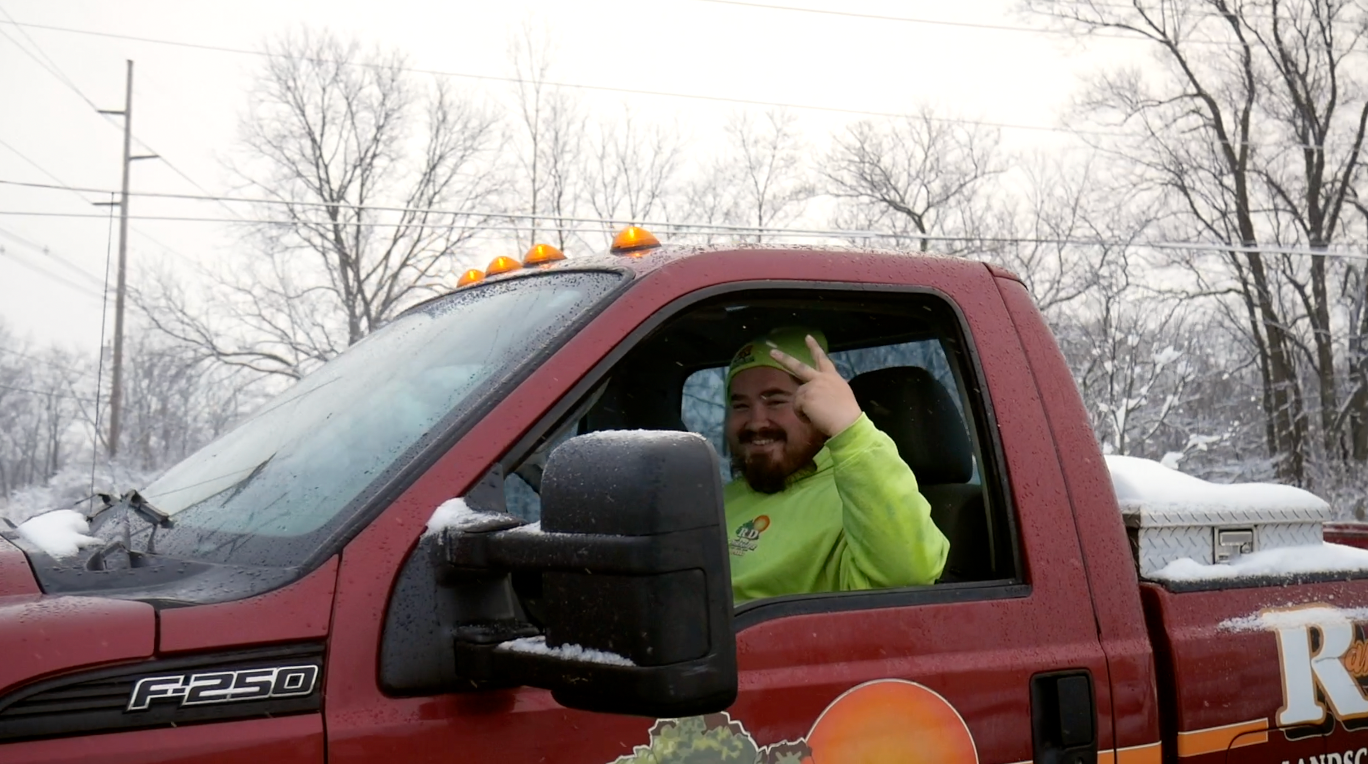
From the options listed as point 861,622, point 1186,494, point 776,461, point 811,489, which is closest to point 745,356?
point 776,461

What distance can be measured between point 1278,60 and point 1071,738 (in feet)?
102

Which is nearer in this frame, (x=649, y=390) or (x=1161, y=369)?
(x=649, y=390)

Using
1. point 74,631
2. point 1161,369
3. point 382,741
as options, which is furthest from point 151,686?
point 1161,369

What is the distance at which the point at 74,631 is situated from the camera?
143cm

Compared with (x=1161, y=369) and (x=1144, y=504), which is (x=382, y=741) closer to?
(x=1144, y=504)

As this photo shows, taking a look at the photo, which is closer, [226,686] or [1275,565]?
[226,686]

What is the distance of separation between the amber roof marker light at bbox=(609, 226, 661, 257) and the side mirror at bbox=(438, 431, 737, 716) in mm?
938

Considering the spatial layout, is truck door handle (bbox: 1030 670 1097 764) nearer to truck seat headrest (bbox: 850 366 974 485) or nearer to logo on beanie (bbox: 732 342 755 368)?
truck seat headrest (bbox: 850 366 974 485)

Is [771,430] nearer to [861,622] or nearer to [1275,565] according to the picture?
[861,622]

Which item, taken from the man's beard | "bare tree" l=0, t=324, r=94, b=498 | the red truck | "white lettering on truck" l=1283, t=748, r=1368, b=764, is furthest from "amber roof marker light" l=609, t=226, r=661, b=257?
"bare tree" l=0, t=324, r=94, b=498

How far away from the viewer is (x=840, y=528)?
2.53 metres

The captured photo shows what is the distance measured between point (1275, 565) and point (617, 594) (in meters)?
1.95

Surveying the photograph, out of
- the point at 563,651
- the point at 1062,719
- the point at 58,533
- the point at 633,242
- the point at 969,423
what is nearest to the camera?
the point at 563,651

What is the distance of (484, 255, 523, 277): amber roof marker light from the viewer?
9.10ft
